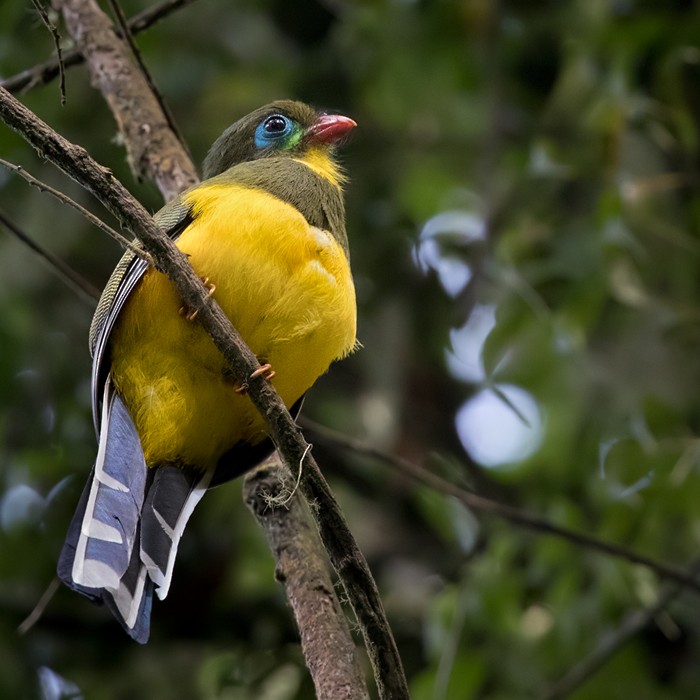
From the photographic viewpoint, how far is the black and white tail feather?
89.5 inches

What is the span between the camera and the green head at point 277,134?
137 inches

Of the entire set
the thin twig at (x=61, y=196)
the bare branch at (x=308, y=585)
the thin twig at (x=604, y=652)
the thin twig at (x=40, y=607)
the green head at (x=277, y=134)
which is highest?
the thin twig at (x=61, y=196)

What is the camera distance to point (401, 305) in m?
4.81

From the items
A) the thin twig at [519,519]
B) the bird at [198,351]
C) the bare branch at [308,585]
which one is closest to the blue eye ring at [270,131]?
the bird at [198,351]

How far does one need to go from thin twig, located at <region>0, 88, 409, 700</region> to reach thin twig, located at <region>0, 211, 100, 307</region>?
1.13 m

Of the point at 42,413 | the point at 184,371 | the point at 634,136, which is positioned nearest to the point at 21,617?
the point at 42,413

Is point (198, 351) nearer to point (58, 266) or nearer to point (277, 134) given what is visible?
point (58, 266)

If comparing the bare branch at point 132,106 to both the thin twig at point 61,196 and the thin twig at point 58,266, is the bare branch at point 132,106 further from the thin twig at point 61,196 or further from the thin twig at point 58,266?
the thin twig at point 61,196

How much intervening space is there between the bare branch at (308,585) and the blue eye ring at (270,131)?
1.08 meters

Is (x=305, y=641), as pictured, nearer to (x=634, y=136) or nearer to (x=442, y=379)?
(x=634, y=136)

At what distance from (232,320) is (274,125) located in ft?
3.50

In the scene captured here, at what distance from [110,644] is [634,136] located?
2.78 metres

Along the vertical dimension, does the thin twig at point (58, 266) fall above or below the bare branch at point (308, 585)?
above

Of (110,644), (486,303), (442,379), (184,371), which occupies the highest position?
(184,371)
